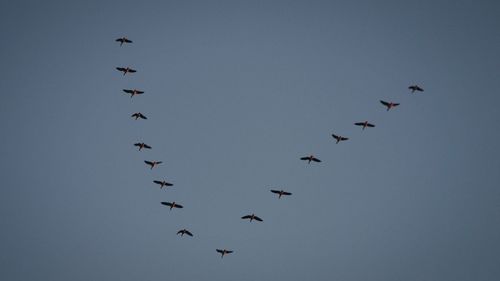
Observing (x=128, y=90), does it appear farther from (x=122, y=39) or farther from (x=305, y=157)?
(x=305, y=157)

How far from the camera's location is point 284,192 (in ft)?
452

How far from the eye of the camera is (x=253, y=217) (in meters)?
139

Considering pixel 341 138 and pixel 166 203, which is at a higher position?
pixel 341 138

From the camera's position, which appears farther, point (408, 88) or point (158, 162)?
point (158, 162)

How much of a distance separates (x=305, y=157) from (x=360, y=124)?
1403 cm

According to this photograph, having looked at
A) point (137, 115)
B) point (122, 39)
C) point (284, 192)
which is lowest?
point (284, 192)

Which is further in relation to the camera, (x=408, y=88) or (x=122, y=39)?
(x=122, y=39)

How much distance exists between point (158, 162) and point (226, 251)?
82.0 ft

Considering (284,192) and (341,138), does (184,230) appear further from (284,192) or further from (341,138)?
(341,138)

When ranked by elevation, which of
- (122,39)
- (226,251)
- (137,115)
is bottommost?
(226,251)

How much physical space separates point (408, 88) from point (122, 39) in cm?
6315

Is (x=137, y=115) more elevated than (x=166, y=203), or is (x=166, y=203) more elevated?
(x=137, y=115)

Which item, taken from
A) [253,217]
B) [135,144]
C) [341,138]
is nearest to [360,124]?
[341,138]

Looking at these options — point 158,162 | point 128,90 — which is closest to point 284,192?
point 158,162
